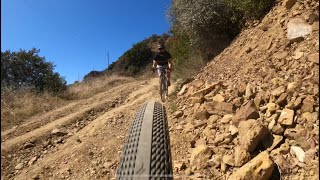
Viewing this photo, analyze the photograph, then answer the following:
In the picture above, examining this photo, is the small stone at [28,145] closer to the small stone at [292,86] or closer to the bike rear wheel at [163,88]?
the bike rear wheel at [163,88]

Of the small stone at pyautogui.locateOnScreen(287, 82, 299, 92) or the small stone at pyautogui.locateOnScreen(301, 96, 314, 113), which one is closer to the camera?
the small stone at pyautogui.locateOnScreen(301, 96, 314, 113)

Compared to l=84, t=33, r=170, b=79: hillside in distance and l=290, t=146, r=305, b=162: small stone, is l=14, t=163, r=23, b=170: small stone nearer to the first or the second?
l=290, t=146, r=305, b=162: small stone

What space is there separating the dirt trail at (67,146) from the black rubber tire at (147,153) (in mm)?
2485

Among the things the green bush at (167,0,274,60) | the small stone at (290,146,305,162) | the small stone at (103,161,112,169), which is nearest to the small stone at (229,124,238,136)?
the small stone at (290,146,305,162)

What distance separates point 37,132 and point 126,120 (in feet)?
7.34

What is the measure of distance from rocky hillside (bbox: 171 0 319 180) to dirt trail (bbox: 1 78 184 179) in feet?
3.85

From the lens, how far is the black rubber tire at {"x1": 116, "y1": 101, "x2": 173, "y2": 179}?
2457 millimetres

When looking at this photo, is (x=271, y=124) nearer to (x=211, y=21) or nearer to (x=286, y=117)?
(x=286, y=117)

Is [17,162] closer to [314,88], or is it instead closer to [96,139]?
[96,139]

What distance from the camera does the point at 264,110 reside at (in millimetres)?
5098

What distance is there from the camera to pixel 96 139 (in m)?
6.95

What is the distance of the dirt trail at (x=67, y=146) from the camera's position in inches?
225

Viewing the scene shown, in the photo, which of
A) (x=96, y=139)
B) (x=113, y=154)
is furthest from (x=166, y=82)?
(x=113, y=154)

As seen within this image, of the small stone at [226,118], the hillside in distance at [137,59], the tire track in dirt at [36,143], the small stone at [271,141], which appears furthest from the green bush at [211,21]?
the hillside in distance at [137,59]
